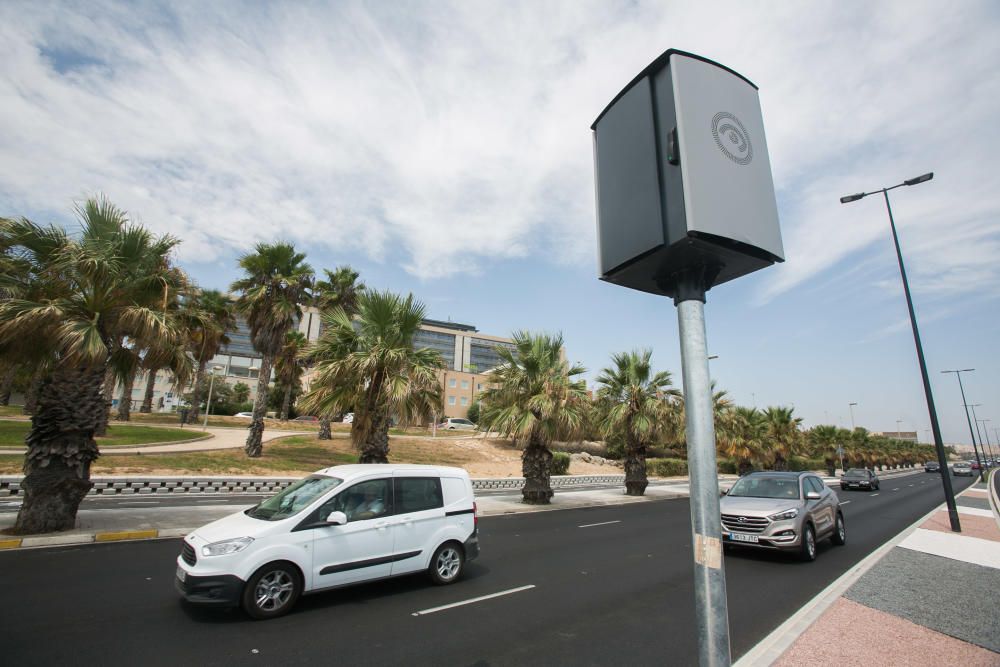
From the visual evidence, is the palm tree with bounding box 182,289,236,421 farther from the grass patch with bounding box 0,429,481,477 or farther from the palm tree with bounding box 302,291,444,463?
the grass patch with bounding box 0,429,481,477

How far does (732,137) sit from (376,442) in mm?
11288

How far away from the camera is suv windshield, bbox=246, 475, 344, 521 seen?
20.8 feet

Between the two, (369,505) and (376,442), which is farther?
(376,442)

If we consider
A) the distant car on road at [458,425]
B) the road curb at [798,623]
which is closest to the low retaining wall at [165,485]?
the road curb at [798,623]

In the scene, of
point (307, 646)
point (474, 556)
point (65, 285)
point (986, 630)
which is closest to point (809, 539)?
point (986, 630)

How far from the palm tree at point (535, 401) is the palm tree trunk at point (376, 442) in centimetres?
574

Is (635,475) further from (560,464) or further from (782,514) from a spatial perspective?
(782,514)

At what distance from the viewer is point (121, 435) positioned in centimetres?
2628

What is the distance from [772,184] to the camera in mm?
2332

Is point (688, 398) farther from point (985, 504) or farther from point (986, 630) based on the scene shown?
point (985, 504)

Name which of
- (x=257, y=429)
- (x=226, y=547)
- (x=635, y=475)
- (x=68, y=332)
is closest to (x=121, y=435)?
(x=257, y=429)

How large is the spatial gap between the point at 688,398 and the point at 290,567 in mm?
5837

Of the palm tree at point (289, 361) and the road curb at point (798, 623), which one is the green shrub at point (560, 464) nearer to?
the palm tree at point (289, 361)

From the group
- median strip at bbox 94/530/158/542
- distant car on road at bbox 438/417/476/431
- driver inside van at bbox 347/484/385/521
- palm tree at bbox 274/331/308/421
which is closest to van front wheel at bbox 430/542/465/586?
driver inside van at bbox 347/484/385/521
